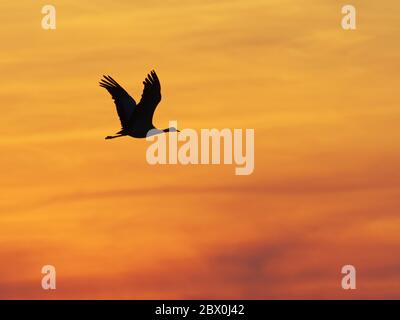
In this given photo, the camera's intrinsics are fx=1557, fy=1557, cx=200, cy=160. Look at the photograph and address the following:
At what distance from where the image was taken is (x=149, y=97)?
2805 inches

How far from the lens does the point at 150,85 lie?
2781 inches

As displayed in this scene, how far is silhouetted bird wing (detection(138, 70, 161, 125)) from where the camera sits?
232 feet

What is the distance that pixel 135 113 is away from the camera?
2857 inches

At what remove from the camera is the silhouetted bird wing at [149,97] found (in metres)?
70.6
